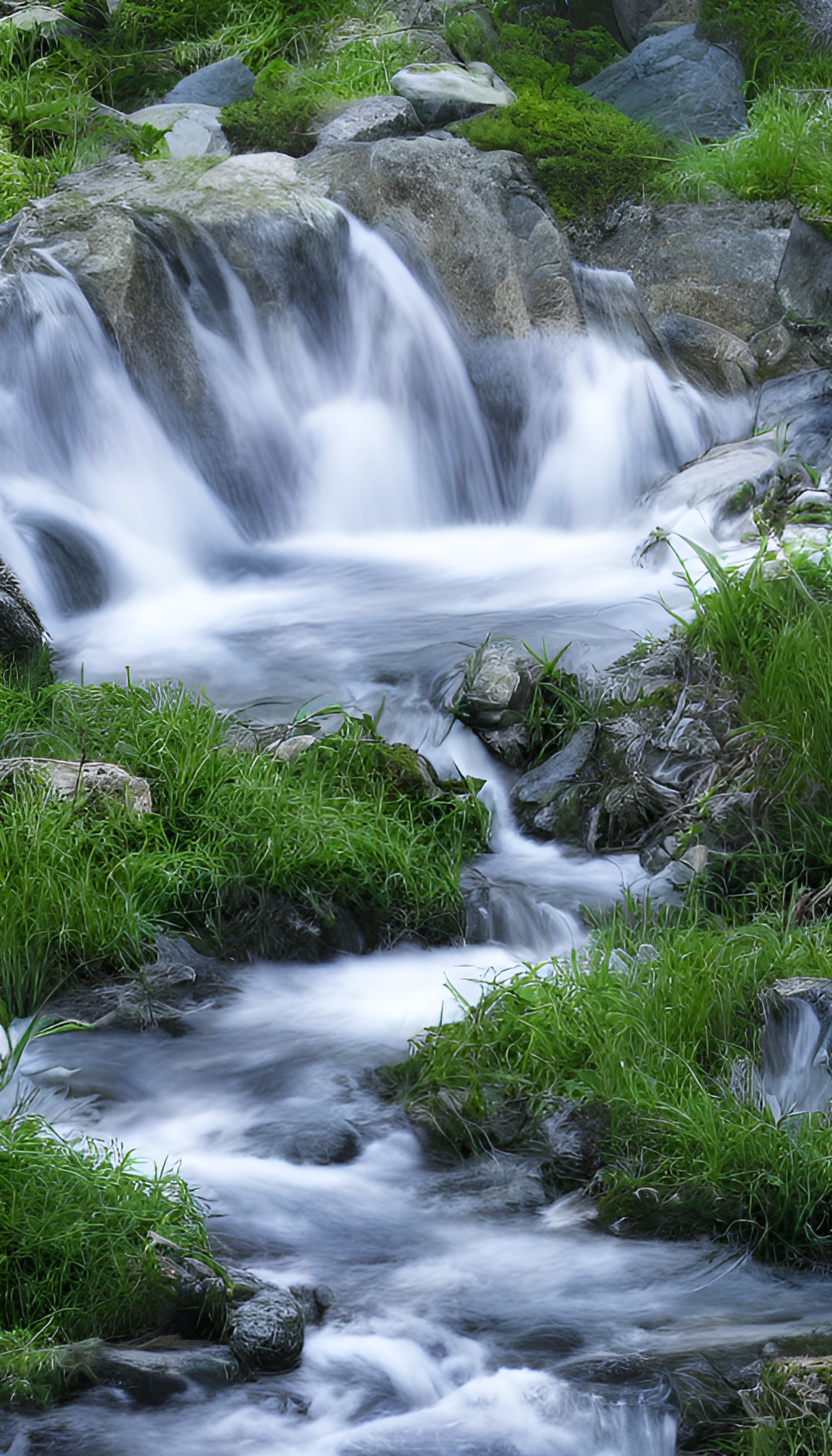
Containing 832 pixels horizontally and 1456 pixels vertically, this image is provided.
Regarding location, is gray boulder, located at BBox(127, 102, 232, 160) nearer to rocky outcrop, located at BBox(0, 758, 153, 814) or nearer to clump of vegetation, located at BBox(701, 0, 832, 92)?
clump of vegetation, located at BBox(701, 0, 832, 92)

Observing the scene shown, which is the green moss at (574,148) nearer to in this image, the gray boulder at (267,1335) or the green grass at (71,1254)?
the green grass at (71,1254)

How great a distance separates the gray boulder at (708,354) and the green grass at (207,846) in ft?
13.8

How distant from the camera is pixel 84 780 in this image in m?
4.07

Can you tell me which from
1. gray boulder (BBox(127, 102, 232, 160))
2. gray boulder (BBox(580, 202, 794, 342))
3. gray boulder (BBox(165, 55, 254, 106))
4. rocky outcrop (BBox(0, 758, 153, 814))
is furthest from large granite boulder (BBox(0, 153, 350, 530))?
rocky outcrop (BBox(0, 758, 153, 814))

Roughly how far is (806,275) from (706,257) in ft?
2.08

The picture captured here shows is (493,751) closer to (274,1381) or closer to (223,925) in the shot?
(223,925)

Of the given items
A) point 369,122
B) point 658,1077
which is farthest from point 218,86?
point 658,1077

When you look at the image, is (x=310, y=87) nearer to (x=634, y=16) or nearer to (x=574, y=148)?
(x=574, y=148)

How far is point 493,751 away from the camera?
4.82 m

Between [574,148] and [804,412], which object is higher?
[574,148]

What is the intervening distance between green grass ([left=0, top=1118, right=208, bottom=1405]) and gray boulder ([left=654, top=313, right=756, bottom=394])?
20.5 feet

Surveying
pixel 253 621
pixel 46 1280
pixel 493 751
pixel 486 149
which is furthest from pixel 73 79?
pixel 46 1280

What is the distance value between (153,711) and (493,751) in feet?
3.80

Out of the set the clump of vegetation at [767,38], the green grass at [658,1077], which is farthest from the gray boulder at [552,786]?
the clump of vegetation at [767,38]
